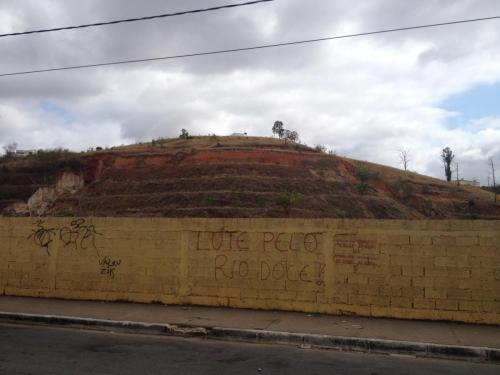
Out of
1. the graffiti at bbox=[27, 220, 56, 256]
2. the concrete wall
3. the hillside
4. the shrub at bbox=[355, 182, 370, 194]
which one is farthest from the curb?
the shrub at bbox=[355, 182, 370, 194]

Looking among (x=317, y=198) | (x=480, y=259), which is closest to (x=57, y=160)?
(x=317, y=198)

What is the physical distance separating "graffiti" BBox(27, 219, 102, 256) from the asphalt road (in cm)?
400

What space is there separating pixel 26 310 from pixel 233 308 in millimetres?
4611

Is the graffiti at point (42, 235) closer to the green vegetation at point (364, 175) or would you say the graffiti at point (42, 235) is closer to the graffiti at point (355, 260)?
the graffiti at point (355, 260)

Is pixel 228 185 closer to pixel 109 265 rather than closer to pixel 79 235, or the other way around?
pixel 79 235

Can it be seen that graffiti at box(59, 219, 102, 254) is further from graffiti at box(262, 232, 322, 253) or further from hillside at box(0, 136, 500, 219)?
hillside at box(0, 136, 500, 219)

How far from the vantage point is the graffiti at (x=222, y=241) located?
11336 millimetres

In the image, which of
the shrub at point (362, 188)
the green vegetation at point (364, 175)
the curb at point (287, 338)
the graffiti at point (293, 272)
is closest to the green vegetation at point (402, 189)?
the green vegetation at point (364, 175)

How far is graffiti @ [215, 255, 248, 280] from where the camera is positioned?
11.2m

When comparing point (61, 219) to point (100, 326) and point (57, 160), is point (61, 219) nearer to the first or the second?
point (100, 326)

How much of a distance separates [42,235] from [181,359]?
7.63 m

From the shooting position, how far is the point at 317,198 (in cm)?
3959

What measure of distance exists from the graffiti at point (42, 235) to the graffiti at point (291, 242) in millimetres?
5841

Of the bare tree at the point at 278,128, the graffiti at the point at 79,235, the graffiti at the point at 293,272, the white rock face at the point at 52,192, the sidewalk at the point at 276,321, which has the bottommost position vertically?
the sidewalk at the point at 276,321
